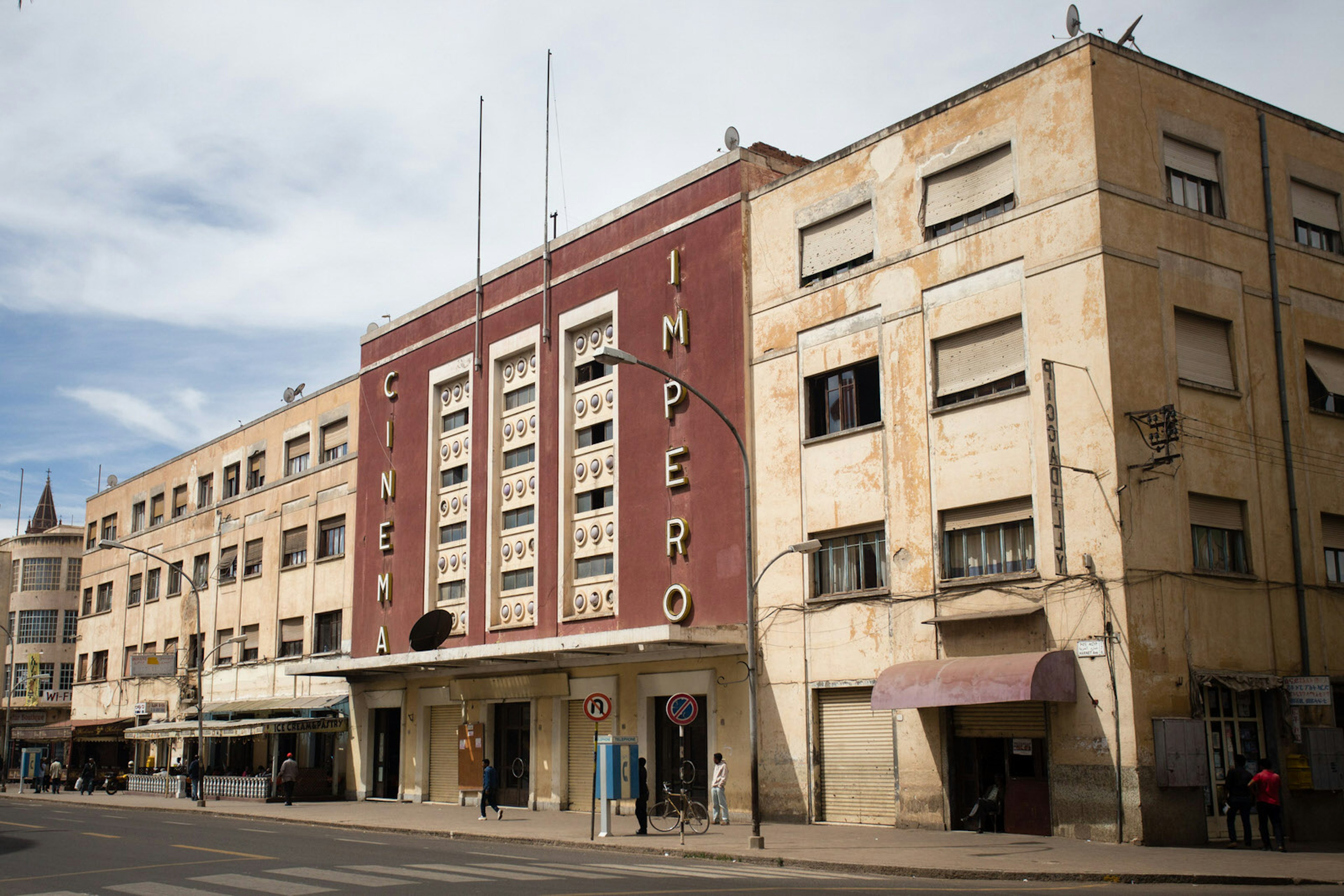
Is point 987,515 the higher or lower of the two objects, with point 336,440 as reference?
lower

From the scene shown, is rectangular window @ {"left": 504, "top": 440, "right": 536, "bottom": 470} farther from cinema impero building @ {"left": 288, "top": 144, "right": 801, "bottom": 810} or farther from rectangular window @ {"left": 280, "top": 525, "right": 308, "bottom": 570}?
rectangular window @ {"left": 280, "top": 525, "right": 308, "bottom": 570}

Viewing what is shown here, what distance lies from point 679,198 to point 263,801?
75.7 ft

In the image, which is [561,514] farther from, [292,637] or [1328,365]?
[1328,365]

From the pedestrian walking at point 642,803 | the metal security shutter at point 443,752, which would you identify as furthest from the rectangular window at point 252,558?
the pedestrian walking at point 642,803

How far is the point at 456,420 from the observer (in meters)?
38.7

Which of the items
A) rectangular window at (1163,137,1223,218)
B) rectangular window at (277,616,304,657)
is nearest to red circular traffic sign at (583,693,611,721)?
rectangular window at (1163,137,1223,218)

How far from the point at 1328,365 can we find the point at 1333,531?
3.32m

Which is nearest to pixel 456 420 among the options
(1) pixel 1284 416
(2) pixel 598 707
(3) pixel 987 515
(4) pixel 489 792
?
(4) pixel 489 792

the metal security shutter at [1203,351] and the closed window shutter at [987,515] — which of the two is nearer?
the closed window shutter at [987,515]

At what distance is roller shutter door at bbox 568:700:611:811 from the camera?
3130 cm

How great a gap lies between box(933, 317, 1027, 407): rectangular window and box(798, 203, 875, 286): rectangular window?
3.13 meters

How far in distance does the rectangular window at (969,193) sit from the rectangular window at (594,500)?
11.1 m

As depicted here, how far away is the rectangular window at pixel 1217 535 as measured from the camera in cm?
2236

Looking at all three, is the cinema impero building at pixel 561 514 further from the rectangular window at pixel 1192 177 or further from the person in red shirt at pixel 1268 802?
the person in red shirt at pixel 1268 802
